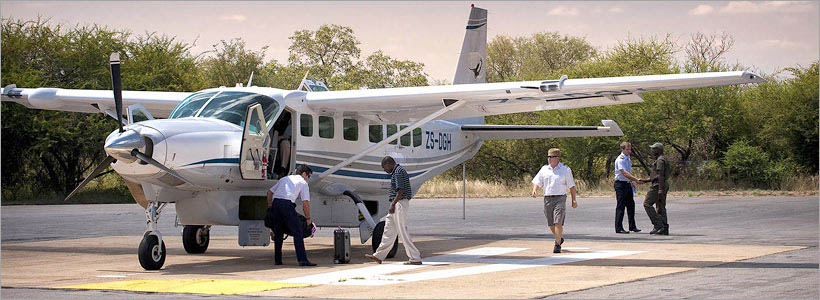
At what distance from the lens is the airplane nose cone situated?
11.9 m

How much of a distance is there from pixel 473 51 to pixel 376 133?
17.4ft

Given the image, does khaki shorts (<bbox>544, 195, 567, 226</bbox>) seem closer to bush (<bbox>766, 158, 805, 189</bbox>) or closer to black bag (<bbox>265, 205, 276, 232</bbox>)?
black bag (<bbox>265, 205, 276, 232</bbox>)

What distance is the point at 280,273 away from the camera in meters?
12.4

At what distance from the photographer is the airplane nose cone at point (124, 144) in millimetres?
11852

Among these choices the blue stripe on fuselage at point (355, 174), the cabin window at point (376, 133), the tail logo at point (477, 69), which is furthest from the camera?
the tail logo at point (477, 69)

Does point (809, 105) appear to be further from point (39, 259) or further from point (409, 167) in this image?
point (39, 259)

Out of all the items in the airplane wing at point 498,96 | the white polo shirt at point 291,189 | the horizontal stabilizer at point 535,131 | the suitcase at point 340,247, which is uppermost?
the airplane wing at point 498,96

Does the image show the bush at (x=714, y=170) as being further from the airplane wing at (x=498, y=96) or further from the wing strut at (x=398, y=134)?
the wing strut at (x=398, y=134)

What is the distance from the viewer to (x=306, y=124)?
602 inches

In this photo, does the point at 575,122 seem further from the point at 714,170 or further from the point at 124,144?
the point at 124,144

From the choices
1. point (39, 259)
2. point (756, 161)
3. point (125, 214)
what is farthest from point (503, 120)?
point (39, 259)

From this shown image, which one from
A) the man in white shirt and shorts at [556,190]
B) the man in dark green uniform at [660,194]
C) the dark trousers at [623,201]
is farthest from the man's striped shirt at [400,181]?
the dark trousers at [623,201]

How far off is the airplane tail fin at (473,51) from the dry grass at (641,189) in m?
16.5

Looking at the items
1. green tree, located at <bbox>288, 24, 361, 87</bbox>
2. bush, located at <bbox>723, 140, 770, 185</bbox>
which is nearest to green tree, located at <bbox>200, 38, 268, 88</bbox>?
green tree, located at <bbox>288, 24, 361, 87</bbox>
